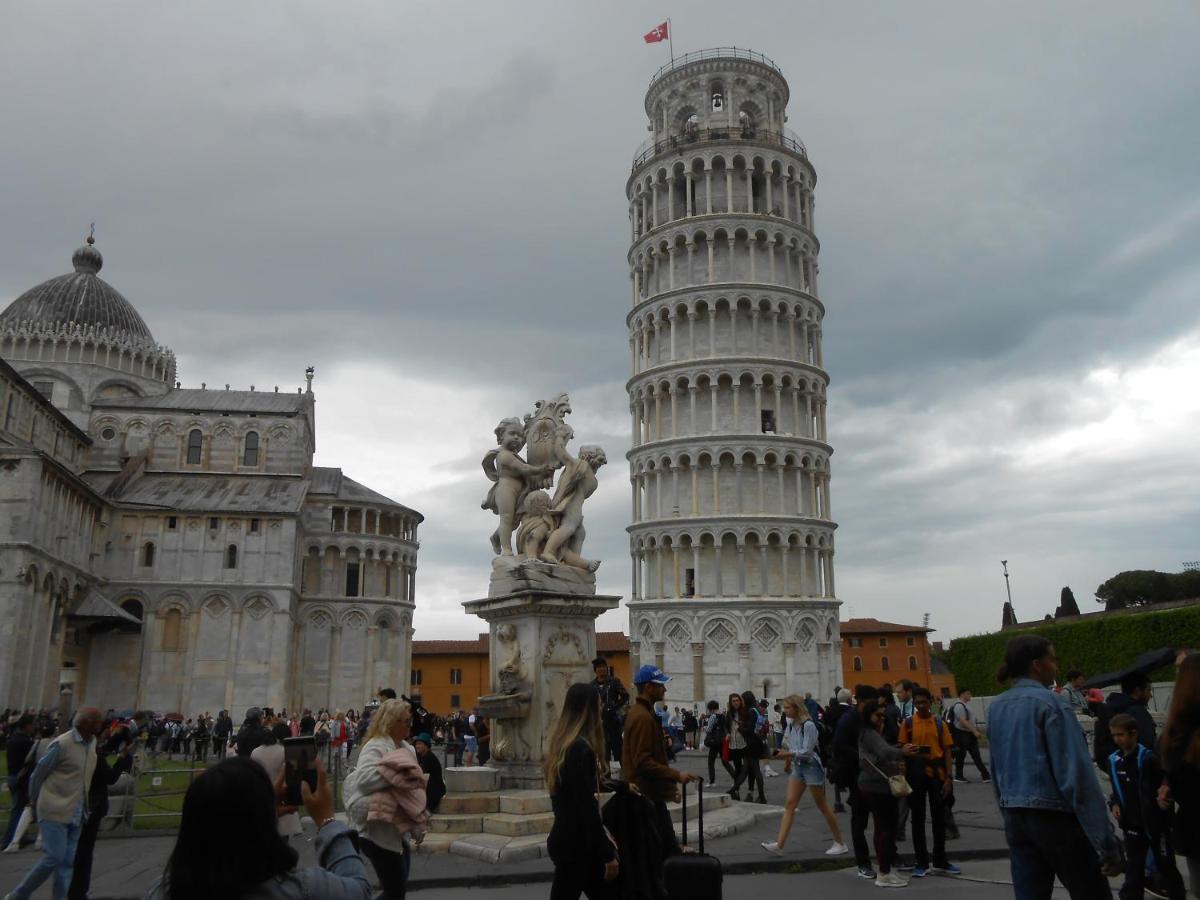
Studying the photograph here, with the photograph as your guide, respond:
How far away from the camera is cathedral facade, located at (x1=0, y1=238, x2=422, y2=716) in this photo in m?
41.8

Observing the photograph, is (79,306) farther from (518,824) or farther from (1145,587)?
(1145,587)

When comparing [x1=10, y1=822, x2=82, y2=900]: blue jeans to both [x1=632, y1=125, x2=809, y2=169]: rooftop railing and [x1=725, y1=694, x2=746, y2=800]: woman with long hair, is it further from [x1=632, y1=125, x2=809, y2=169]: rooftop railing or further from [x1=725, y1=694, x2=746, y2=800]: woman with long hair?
[x1=632, y1=125, x2=809, y2=169]: rooftop railing

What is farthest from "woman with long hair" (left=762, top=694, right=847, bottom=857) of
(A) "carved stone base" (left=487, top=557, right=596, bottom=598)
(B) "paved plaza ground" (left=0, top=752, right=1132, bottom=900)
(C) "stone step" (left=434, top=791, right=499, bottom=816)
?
(C) "stone step" (left=434, top=791, right=499, bottom=816)

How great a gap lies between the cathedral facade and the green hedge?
36.1 m

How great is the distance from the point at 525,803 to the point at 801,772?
307cm

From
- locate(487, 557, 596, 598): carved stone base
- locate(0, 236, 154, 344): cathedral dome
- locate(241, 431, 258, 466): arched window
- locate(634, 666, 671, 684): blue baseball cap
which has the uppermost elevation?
locate(0, 236, 154, 344): cathedral dome

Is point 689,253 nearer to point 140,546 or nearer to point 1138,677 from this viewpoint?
point 140,546

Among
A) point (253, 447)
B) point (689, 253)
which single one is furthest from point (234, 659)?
point (689, 253)

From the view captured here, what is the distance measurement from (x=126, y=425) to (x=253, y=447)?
301 inches

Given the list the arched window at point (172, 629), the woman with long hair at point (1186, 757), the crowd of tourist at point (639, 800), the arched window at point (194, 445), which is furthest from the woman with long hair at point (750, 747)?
the arched window at point (194, 445)

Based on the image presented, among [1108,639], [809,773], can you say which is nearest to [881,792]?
[809,773]

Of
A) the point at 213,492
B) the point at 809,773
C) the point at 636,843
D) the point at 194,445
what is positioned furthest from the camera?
the point at 194,445

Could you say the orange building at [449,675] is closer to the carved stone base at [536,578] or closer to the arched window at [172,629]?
the arched window at [172,629]

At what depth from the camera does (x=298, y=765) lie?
4.11 metres
